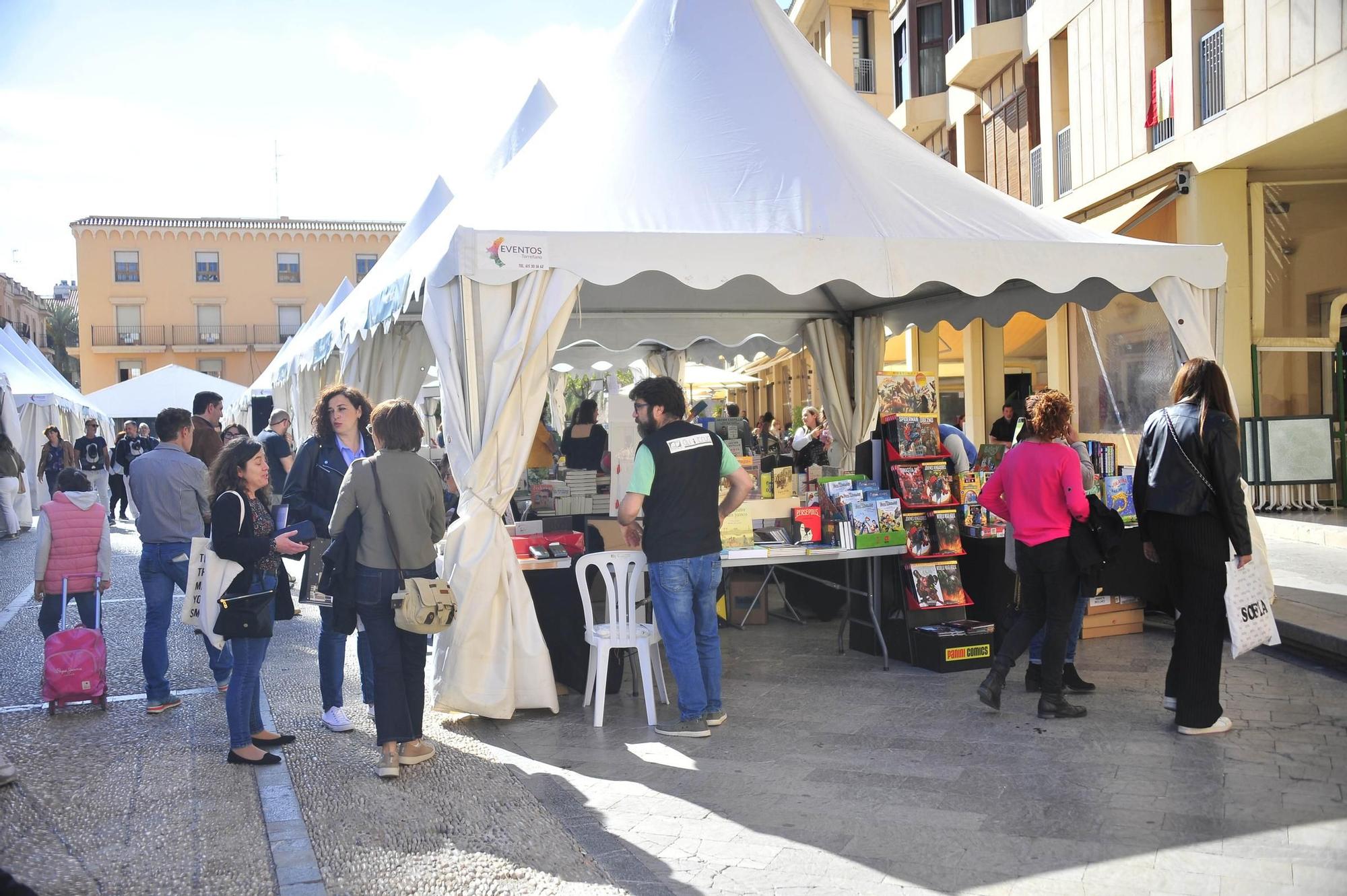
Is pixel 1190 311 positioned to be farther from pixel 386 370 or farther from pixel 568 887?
pixel 386 370

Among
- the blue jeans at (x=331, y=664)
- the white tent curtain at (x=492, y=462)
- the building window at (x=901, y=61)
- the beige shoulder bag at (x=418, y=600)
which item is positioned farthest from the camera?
the building window at (x=901, y=61)

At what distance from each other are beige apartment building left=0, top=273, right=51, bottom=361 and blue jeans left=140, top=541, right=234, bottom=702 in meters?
35.1

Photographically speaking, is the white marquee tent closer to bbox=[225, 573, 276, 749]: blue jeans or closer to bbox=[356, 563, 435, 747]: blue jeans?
bbox=[356, 563, 435, 747]: blue jeans

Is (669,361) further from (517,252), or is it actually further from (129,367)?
(129,367)

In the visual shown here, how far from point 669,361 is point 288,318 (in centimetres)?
4294

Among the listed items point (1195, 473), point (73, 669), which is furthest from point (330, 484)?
point (1195, 473)

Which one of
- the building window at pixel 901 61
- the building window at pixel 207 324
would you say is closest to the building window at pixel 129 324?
the building window at pixel 207 324

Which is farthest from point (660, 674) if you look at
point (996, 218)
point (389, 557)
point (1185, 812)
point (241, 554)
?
point (996, 218)

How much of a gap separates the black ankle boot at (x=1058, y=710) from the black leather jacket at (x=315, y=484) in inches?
157

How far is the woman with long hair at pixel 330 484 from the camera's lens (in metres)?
5.89

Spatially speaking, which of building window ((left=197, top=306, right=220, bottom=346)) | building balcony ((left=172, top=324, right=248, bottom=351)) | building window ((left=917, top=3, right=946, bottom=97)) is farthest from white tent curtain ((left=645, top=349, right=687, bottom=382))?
building window ((left=197, top=306, right=220, bottom=346))

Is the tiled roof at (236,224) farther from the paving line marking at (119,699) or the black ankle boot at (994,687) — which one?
the black ankle boot at (994,687)

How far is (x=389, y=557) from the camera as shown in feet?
16.8

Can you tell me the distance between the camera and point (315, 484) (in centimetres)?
606
